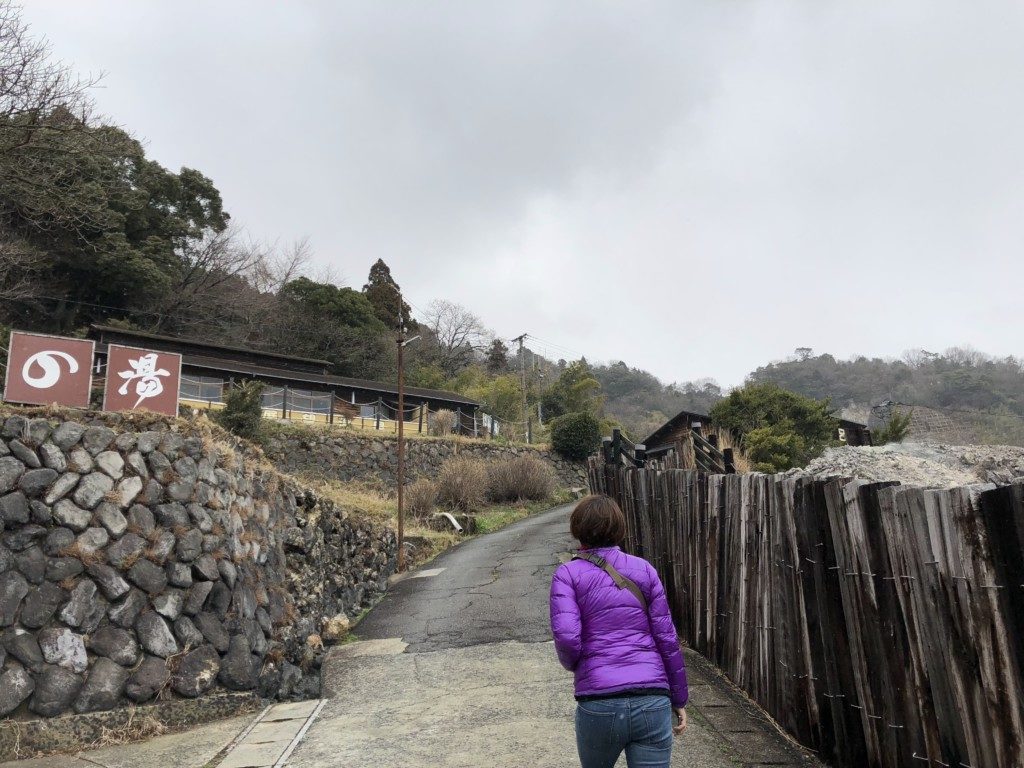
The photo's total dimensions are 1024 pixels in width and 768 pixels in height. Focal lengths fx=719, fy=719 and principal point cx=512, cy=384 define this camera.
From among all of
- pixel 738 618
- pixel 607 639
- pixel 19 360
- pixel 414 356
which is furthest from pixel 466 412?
pixel 607 639

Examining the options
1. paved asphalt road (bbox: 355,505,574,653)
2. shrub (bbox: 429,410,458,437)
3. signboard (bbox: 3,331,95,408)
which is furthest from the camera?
shrub (bbox: 429,410,458,437)

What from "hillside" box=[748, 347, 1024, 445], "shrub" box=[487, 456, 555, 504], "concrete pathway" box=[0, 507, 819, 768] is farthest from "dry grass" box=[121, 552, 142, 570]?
"hillside" box=[748, 347, 1024, 445]

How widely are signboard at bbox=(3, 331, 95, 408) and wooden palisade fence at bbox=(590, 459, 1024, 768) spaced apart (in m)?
7.51

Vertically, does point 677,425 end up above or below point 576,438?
below

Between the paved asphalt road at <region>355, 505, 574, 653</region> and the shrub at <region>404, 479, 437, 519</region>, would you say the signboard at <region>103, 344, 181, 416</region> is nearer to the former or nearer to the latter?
the paved asphalt road at <region>355, 505, 574, 653</region>

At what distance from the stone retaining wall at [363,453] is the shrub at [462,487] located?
4.08m

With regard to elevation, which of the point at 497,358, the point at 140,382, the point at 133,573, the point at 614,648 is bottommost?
the point at 614,648

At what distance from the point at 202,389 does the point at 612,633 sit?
28.0m

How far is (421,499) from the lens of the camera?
21.3m

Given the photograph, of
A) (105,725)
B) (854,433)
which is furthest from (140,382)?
(854,433)

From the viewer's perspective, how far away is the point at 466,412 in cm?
3816

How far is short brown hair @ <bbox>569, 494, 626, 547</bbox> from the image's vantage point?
340cm

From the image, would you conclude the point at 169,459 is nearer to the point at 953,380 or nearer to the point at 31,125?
the point at 31,125

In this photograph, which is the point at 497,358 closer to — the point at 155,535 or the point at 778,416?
the point at 778,416
